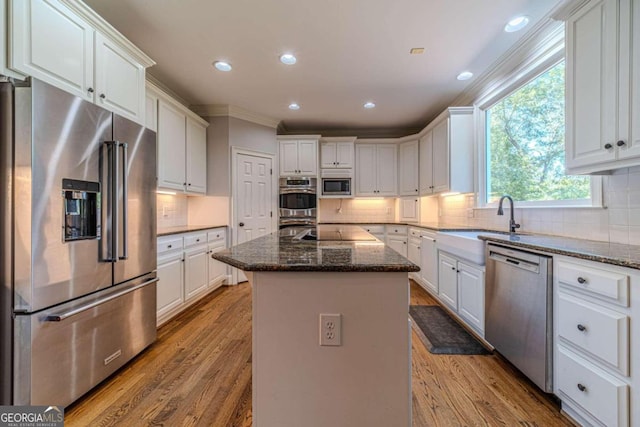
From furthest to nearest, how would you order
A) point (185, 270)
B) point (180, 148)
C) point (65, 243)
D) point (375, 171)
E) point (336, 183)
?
point (375, 171) < point (336, 183) < point (180, 148) < point (185, 270) < point (65, 243)

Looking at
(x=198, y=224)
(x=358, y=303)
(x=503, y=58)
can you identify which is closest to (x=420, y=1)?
(x=503, y=58)

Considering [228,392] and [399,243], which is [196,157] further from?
[399,243]

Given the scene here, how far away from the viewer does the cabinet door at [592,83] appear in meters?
1.53

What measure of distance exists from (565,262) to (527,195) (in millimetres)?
1351

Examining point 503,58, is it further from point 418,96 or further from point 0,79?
point 0,79

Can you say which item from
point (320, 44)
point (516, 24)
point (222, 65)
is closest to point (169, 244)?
point (222, 65)

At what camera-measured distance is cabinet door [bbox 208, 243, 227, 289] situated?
3.67 metres

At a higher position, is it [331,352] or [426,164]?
[426,164]

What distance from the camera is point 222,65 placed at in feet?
9.57

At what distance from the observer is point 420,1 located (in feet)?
6.57

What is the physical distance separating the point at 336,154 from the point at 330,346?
4215 mm

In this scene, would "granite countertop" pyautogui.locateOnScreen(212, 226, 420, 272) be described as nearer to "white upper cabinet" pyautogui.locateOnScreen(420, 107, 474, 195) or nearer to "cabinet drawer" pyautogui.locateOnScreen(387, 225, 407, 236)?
"white upper cabinet" pyautogui.locateOnScreen(420, 107, 474, 195)

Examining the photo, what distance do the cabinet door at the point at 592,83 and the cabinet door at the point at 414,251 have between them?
2.33m

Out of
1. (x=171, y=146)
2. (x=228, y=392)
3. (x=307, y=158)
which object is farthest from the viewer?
(x=307, y=158)
